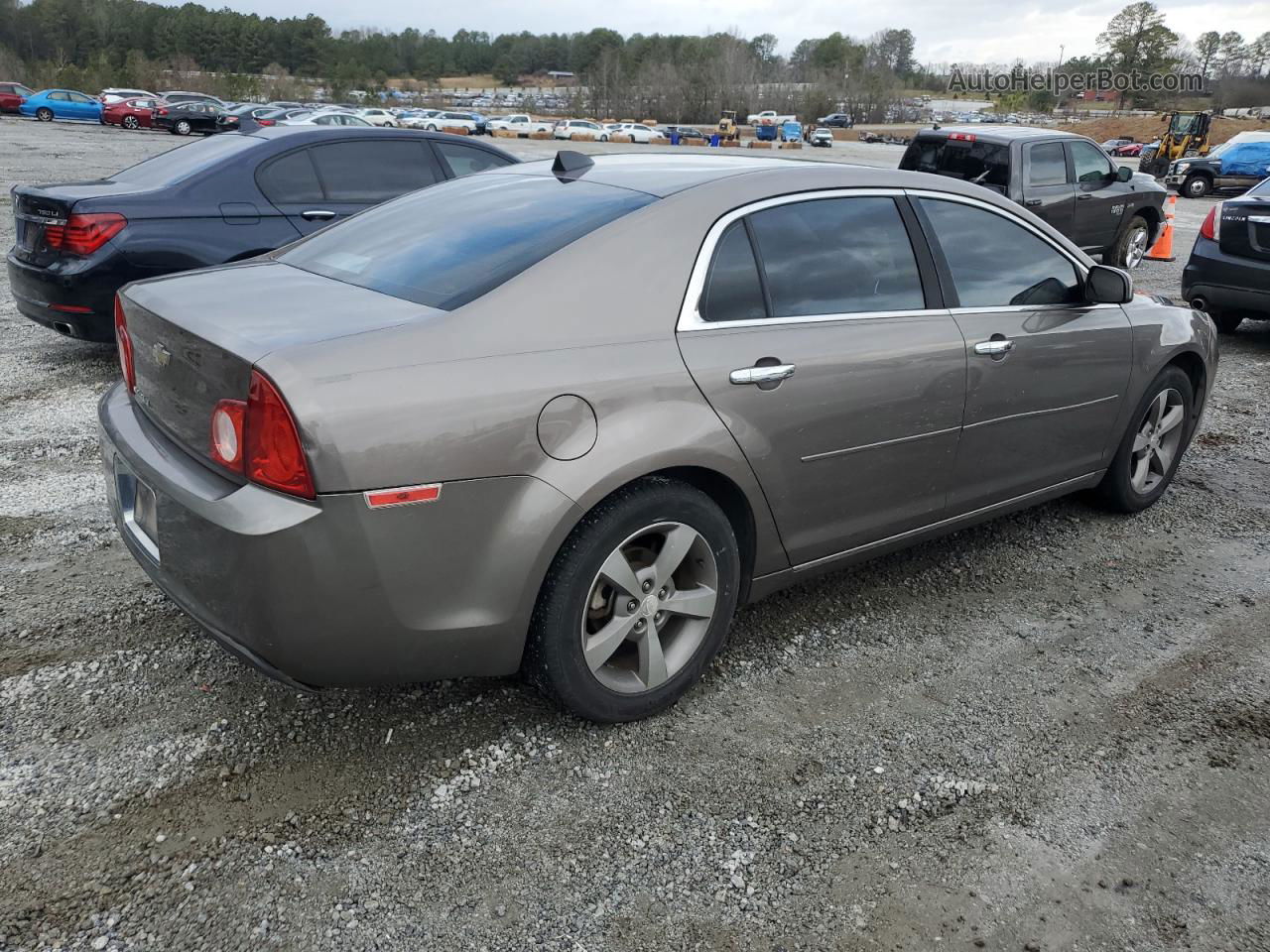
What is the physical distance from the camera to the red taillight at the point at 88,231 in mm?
5910

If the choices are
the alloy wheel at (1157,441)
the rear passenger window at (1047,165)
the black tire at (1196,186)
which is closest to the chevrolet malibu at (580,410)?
the alloy wheel at (1157,441)

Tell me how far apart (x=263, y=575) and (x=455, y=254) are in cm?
117

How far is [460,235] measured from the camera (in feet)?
10.4

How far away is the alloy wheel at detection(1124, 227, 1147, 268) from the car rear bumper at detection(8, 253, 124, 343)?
11408 mm

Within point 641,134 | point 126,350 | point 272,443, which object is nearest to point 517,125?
point 641,134

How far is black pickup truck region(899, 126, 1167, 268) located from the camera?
34.7ft

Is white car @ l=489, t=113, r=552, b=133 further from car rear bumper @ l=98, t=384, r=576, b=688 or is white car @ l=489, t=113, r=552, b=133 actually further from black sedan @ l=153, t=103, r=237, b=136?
car rear bumper @ l=98, t=384, r=576, b=688

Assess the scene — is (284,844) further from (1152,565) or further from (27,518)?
(1152,565)

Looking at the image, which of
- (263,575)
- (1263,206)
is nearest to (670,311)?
(263,575)

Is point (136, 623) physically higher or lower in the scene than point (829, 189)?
lower

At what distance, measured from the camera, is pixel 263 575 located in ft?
7.74

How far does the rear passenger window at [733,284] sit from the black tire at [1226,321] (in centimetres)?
764

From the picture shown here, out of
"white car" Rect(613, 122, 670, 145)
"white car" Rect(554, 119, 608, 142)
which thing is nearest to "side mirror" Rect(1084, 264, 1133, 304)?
"white car" Rect(554, 119, 608, 142)

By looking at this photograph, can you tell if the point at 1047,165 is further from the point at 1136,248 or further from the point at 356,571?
the point at 356,571
